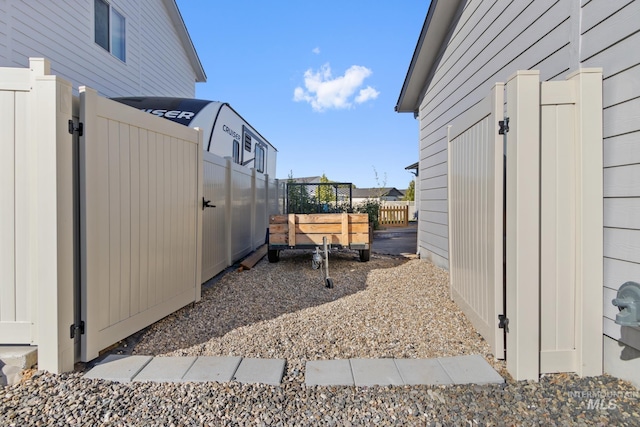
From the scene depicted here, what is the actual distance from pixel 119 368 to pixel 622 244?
3.37 meters

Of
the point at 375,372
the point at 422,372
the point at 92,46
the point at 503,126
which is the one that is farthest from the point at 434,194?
the point at 92,46

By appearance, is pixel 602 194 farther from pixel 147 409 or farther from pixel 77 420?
pixel 77 420

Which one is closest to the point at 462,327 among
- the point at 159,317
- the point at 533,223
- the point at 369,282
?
the point at 533,223

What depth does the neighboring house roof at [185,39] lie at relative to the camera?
993cm

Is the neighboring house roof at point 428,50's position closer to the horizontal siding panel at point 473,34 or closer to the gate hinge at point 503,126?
the horizontal siding panel at point 473,34

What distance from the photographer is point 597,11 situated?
2.41 meters

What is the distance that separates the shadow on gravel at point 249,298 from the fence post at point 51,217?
1.67ft

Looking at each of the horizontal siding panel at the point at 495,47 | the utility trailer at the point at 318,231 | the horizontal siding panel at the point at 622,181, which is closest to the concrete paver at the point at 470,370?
the horizontal siding panel at the point at 622,181

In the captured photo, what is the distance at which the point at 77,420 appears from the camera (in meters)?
Result: 1.91

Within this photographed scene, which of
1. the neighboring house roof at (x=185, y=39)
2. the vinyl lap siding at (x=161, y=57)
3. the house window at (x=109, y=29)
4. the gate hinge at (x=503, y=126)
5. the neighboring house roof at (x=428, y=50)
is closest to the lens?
the gate hinge at (x=503, y=126)

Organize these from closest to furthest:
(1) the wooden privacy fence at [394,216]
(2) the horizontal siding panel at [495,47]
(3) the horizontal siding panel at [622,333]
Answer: (3) the horizontal siding panel at [622,333] < (2) the horizontal siding panel at [495,47] < (1) the wooden privacy fence at [394,216]

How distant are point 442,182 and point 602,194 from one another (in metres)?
3.88

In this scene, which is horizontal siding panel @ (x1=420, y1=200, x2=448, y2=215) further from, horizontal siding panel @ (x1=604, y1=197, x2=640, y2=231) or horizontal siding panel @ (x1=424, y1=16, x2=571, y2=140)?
horizontal siding panel @ (x1=604, y1=197, x2=640, y2=231)

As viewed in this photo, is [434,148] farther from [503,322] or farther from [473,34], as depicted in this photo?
[503,322]
